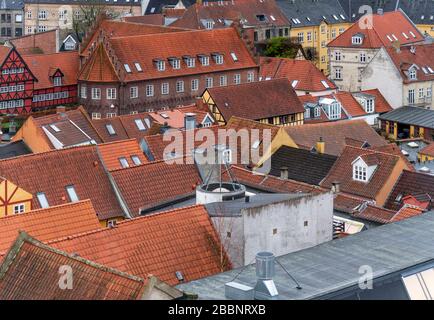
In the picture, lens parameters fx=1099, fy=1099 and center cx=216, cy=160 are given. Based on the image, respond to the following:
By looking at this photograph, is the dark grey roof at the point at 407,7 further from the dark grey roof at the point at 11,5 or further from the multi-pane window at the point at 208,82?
the dark grey roof at the point at 11,5

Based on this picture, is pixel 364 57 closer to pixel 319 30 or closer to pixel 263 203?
pixel 319 30

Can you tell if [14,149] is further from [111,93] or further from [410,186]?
[111,93]

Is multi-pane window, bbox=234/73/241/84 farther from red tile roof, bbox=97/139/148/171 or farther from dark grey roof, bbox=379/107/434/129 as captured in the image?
red tile roof, bbox=97/139/148/171

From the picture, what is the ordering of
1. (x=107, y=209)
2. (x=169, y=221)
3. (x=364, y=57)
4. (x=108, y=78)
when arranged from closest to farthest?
1. (x=169, y=221)
2. (x=107, y=209)
3. (x=108, y=78)
4. (x=364, y=57)

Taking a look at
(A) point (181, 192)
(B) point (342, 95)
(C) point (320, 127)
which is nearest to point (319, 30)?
(B) point (342, 95)

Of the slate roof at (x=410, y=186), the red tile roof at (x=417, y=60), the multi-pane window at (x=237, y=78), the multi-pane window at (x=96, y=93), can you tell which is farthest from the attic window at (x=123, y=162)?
the red tile roof at (x=417, y=60)

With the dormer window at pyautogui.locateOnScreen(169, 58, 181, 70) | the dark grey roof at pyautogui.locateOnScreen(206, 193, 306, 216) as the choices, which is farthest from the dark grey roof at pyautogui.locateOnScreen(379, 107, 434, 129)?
the dark grey roof at pyautogui.locateOnScreen(206, 193, 306, 216)

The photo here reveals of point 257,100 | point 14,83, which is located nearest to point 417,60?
point 257,100
